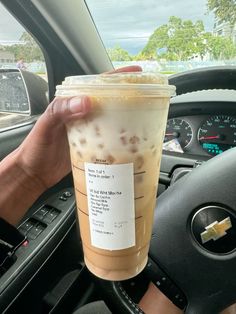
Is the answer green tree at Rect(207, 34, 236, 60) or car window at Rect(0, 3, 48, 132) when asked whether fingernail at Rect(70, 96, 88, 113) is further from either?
green tree at Rect(207, 34, 236, 60)

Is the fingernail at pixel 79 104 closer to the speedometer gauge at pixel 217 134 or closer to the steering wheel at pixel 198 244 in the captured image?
the steering wheel at pixel 198 244

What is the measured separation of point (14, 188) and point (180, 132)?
1070 millimetres

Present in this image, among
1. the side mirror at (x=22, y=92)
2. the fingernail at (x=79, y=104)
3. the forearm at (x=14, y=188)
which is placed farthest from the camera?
the side mirror at (x=22, y=92)

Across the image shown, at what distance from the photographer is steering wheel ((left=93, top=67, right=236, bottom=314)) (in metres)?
1.03

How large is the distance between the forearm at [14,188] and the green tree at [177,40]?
0.88m

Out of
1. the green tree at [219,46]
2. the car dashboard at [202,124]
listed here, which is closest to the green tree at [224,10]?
the green tree at [219,46]

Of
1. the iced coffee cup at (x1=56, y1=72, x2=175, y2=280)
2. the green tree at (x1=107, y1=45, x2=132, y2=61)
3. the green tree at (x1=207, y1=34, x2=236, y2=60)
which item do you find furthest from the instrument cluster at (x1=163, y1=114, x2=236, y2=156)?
the iced coffee cup at (x1=56, y1=72, x2=175, y2=280)

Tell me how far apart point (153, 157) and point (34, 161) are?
0.37m

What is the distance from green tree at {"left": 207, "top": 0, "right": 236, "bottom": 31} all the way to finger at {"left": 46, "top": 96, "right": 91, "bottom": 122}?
49.0 inches

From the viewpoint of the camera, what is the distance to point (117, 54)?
1.83 m

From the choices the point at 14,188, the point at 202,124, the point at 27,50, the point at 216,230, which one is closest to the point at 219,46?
the point at 202,124

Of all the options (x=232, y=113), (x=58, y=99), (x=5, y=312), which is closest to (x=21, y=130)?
(x=5, y=312)

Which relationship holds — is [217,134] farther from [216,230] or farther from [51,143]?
[51,143]

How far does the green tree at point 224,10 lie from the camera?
1.69 meters
